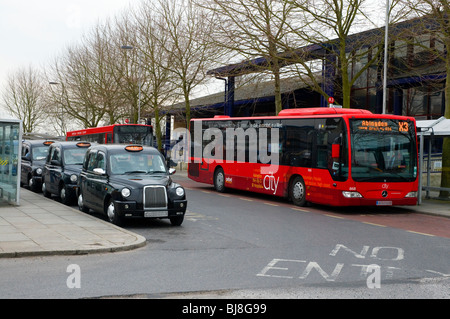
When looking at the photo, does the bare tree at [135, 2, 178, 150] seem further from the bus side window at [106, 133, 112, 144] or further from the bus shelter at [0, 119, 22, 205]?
the bus shelter at [0, 119, 22, 205]

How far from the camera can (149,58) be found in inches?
1564

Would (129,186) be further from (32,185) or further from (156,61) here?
(156,61)

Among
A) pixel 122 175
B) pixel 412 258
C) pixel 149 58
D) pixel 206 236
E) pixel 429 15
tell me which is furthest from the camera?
pixel 149 58

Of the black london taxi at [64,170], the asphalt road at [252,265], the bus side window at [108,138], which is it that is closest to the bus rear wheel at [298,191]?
the asphalt road at [252,265]

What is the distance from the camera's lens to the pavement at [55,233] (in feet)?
30.4

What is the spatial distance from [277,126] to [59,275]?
43.0 ft

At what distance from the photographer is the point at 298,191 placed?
61.0 feet

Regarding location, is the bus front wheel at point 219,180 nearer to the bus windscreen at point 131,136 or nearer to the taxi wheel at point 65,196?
the taxi wheel at point 65,196

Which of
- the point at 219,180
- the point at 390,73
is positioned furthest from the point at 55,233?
the point at 390,73

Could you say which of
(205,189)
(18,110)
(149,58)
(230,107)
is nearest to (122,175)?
(205,189)

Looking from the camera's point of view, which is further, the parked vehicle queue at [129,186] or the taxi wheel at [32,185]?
the taxi wheel at [32,185]

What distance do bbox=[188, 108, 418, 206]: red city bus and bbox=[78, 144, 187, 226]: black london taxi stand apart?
5.50 meters
